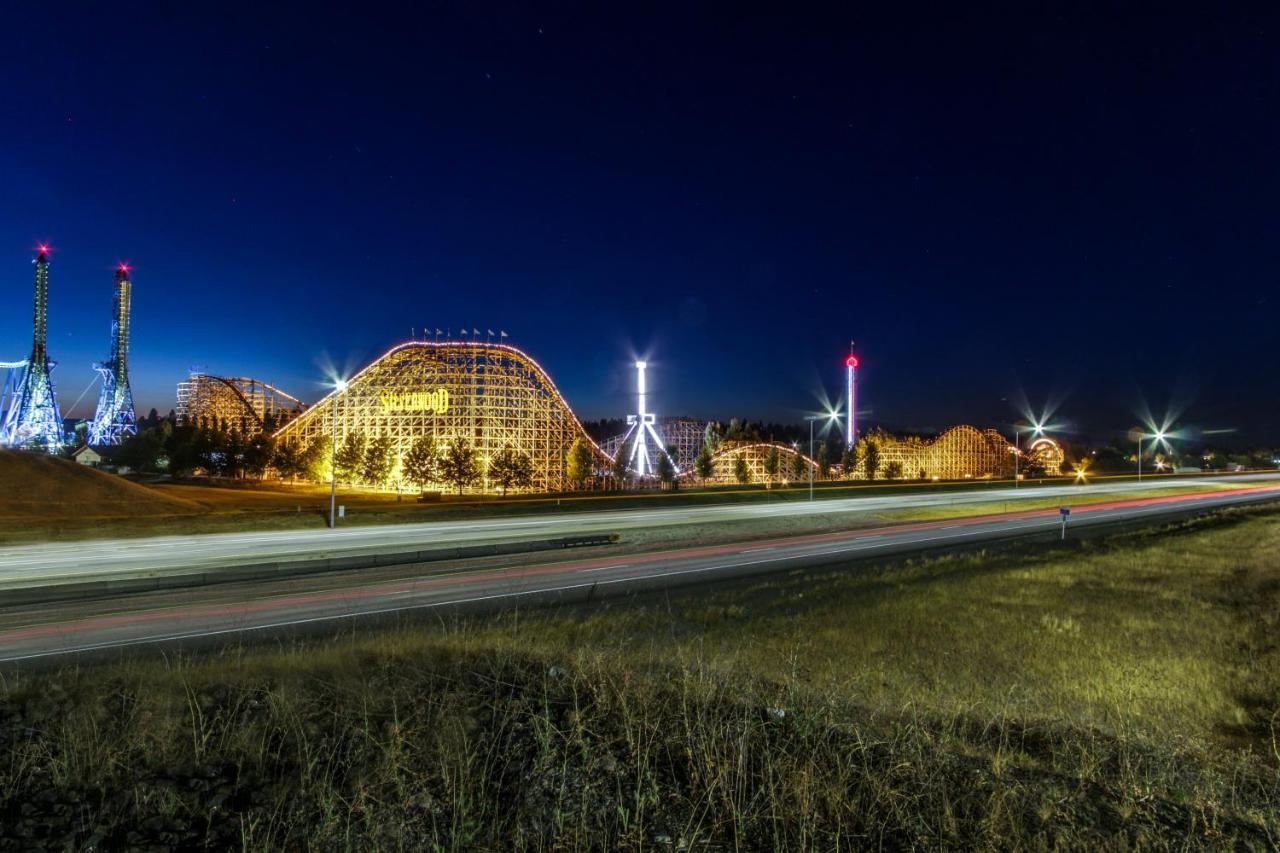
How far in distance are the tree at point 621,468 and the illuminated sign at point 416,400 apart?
1513 centimetres

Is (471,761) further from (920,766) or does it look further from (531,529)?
(531,529)

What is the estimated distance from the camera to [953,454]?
334ft

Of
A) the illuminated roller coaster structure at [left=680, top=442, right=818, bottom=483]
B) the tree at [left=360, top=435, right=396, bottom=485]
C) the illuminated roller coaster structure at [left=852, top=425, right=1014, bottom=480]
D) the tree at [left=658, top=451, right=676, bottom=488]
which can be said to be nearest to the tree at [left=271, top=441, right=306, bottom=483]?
the tree at [left=360, top=435, right=396, bottom=485]

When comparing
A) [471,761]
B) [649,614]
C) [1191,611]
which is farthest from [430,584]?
[1191,611]

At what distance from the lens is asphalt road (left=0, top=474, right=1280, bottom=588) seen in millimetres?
16516

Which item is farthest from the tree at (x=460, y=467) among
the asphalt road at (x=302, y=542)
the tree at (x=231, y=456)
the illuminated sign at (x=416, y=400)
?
the tree at (x=231, y=456)

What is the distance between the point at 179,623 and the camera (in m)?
11.4

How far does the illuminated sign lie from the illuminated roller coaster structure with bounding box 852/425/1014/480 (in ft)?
197

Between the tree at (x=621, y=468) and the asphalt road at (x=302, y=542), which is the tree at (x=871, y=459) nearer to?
the tree at (x=621, y=468)

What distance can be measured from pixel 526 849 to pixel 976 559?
65.0ft

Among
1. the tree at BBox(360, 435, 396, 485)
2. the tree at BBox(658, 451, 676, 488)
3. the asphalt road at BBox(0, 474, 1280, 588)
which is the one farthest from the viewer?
the tree at BBox(658, 451, 676, 488)

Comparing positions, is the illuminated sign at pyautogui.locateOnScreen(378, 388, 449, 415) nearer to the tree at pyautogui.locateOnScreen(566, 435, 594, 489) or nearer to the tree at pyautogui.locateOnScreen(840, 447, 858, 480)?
the tree at pyautogui.locateOnScreen(566, 435, 594, 489)

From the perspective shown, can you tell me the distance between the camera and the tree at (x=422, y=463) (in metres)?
48.4

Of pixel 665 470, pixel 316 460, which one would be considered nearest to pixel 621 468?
pixel 665 470
